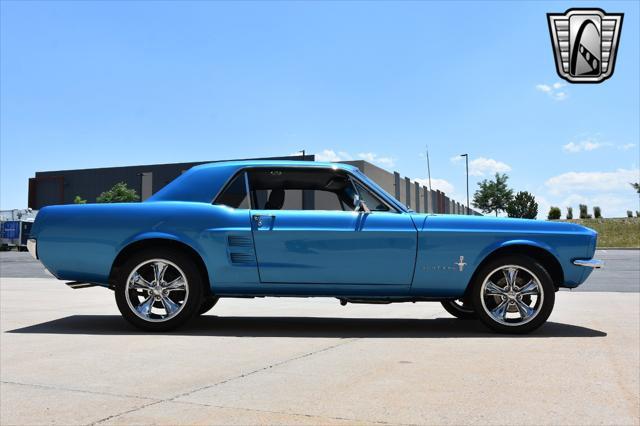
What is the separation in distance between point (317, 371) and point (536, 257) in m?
3.03

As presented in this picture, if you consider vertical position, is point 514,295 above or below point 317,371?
above

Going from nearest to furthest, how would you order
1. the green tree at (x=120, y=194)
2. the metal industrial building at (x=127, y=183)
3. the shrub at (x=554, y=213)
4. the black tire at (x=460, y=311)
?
1. the black tire at (x=460, y=311)
2. the metal industrial building at (x=127, y=183)
3. the green tree at (x=120, y=194)
4. the shrub at (x=554, y=213)

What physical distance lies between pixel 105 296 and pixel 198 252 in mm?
4789

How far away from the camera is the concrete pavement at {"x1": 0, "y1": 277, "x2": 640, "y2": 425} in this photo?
9.73 ft

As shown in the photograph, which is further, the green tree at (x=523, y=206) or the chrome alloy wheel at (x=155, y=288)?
the green tree at (x=523, y=206)

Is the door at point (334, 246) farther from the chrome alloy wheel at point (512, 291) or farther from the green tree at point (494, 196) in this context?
the green tree at point (494, 196)

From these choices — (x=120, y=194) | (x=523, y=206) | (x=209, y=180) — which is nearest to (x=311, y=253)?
(x=209, y=180)

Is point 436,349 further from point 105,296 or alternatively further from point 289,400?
point 105,296

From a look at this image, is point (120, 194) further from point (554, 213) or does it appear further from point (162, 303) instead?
point (162, 303)

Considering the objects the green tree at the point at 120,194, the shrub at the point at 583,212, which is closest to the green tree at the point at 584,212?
the shrub at the point at 583,212

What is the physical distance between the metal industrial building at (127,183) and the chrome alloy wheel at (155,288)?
44417 mm

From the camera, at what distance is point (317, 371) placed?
3895mm

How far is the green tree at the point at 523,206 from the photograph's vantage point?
94875mm

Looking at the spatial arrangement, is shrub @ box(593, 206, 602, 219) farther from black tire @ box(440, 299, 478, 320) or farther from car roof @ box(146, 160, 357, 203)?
car roof @ box(146, 160, 357, 203)
